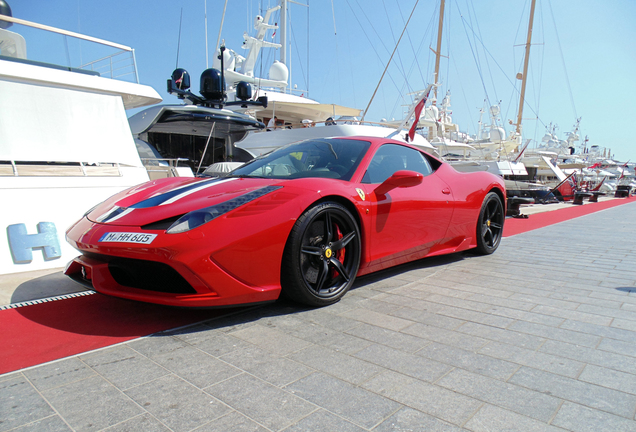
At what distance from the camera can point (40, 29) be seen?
216 inches

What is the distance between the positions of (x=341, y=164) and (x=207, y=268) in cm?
142

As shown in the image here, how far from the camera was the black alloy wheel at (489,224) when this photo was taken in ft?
14.7

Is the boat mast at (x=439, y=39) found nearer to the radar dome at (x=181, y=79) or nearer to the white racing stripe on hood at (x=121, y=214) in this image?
the radar dome at (x=181, y=79)

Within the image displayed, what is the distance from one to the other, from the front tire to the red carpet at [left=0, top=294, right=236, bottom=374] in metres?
0.51

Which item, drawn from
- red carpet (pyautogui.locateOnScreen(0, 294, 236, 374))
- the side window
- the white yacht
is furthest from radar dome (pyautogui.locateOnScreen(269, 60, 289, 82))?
red carpet (pyautogui.locateOnScreen(0, 294, 236, 374))

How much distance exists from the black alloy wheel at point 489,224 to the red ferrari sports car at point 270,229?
888mm

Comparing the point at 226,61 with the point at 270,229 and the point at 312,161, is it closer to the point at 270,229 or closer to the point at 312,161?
the point at 312,161

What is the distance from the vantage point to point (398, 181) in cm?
312

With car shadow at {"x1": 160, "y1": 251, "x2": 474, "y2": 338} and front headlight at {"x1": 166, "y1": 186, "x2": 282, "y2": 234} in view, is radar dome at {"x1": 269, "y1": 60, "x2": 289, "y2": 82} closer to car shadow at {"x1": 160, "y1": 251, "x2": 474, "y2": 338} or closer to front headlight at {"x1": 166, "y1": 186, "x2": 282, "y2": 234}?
car shadow at {"x1": 160, "y1": 251, "x2": 474, "y2": 338}

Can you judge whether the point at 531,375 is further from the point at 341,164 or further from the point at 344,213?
the point at 341,164

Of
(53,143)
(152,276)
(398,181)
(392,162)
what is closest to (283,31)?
(53,143)

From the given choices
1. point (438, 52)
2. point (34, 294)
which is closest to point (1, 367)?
point (34, 294)

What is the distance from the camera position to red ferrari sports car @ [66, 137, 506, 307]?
2.21 m

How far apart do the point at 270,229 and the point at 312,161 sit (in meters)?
1.04
